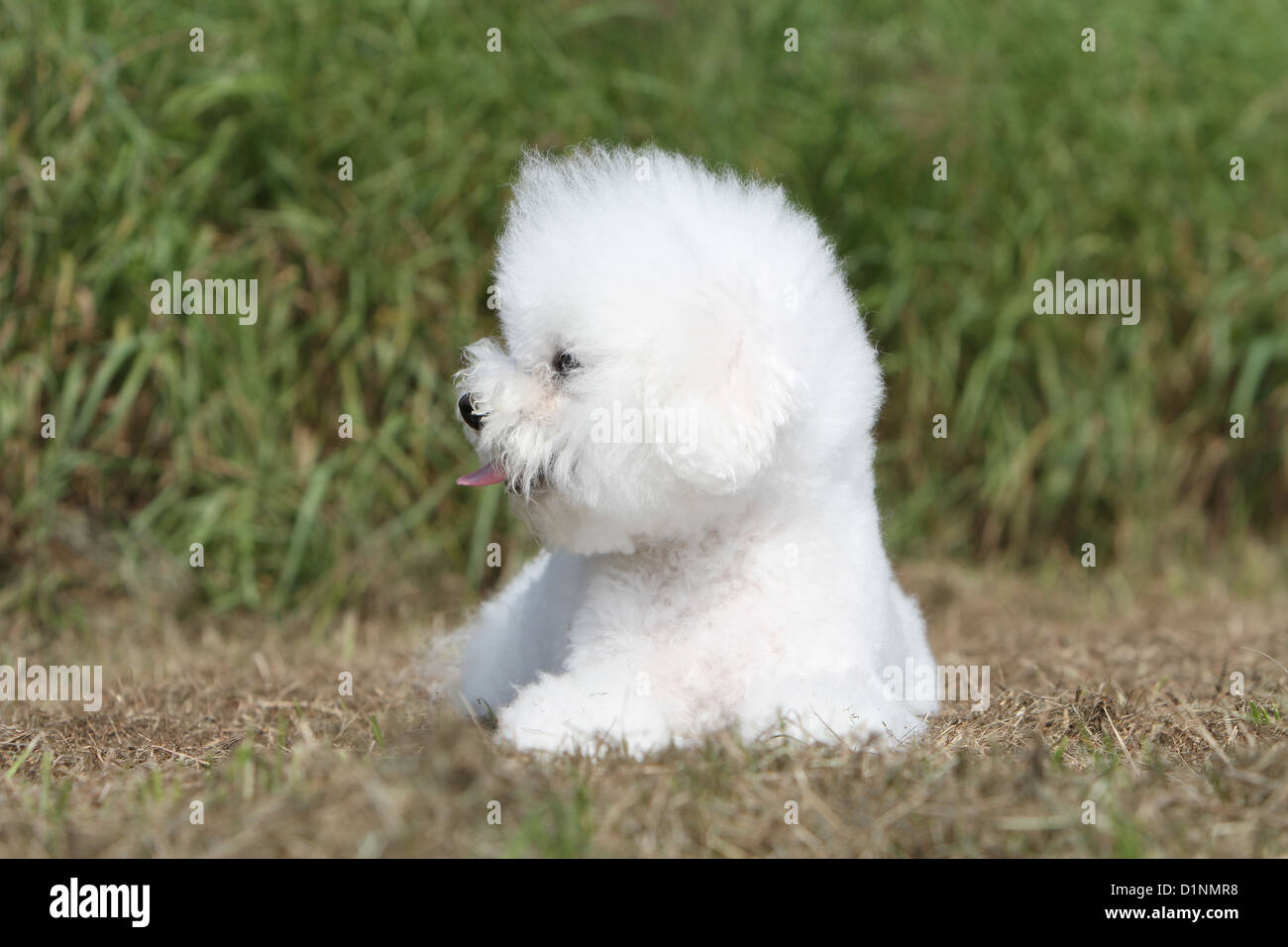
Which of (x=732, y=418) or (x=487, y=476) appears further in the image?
(x=487, y=476)

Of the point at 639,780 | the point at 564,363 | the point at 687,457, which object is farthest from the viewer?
the point at 564,363

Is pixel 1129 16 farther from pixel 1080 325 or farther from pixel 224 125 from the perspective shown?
pixel 224 125

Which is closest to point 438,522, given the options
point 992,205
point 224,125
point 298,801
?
point 224,125

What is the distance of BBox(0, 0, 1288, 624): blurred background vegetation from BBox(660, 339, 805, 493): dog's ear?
2.82 m

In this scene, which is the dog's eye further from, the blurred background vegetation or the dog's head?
the blurred background vegetation

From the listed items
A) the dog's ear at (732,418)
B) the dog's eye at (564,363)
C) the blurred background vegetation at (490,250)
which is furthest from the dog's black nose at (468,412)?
the blurred background vegetation at (490,250)

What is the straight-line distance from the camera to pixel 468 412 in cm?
264

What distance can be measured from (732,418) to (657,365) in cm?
16

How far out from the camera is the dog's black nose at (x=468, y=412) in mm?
2637

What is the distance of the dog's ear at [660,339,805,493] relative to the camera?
243cm

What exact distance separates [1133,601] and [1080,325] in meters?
1.23

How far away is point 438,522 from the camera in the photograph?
533 centimetres

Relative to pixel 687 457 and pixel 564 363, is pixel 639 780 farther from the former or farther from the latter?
pixel 564 363

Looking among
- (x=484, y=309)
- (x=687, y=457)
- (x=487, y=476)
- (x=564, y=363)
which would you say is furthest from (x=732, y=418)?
(x=484, y=309)
